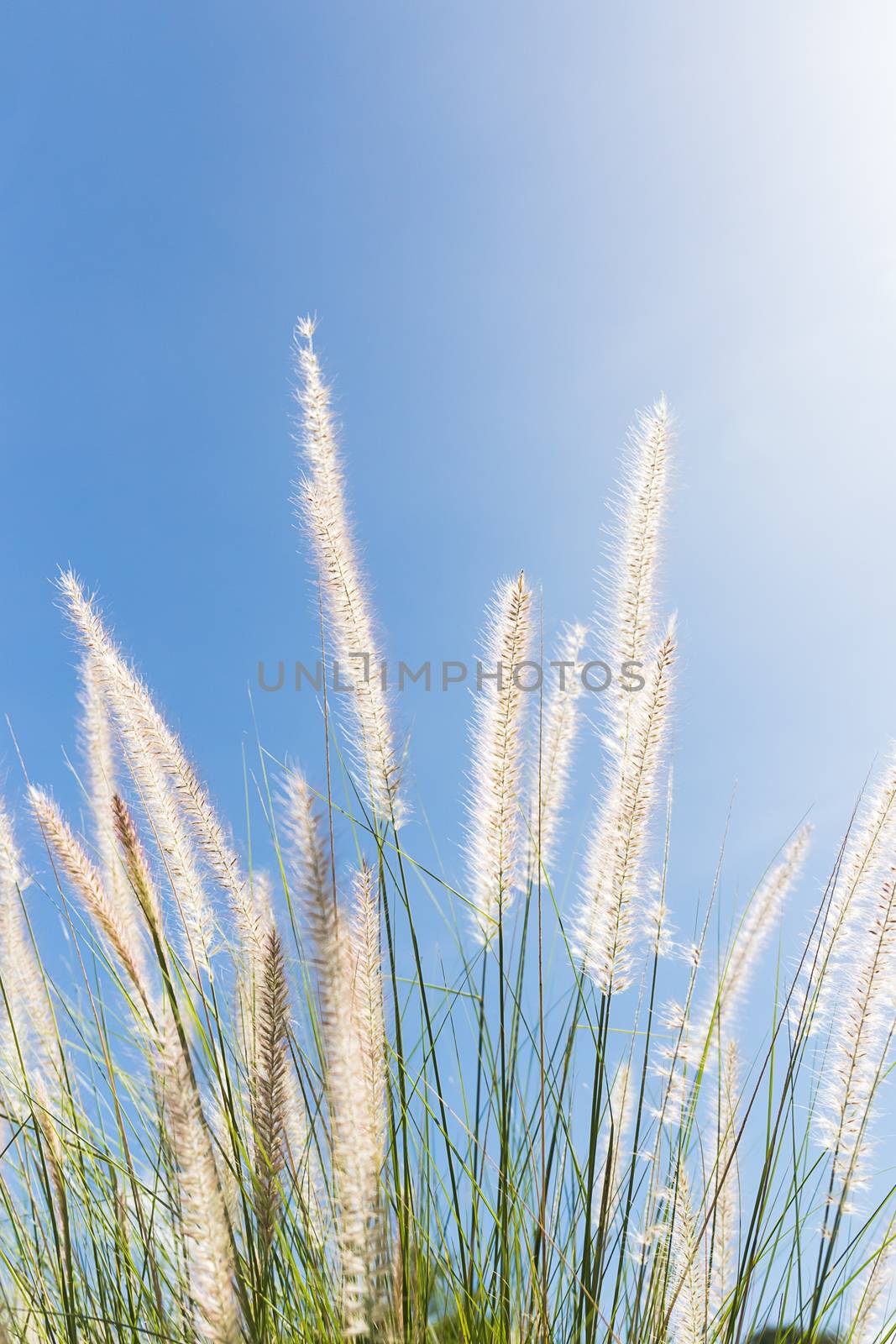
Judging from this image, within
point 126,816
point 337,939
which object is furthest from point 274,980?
point 126,816

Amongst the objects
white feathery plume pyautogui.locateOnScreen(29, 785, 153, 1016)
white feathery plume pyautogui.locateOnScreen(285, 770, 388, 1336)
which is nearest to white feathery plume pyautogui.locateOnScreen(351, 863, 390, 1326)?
white feathery plume pyautogui.locateOnScreen(285, 770, 388, 1336)

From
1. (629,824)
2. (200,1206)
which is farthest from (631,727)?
(200,1206)

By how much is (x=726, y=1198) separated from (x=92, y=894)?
1.55 m

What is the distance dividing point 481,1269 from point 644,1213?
42 cm

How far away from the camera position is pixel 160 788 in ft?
6.20

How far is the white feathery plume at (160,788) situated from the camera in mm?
1826

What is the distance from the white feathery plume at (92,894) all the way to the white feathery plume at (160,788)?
0.38 feet

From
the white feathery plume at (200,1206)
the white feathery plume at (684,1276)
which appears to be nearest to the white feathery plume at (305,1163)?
the white feathery plume at (200,1206)

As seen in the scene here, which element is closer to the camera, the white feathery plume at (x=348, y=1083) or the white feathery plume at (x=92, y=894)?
the white feathery plume at (x=348, y=1083)

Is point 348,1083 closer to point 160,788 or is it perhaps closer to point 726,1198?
point 160,788

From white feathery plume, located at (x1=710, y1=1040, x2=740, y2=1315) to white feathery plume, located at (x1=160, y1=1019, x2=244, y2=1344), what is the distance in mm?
1219

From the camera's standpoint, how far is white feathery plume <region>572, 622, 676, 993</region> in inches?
74.2

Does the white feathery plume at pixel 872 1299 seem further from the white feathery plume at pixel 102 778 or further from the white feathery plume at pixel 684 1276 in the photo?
the white feathery plume at pixel 102 778

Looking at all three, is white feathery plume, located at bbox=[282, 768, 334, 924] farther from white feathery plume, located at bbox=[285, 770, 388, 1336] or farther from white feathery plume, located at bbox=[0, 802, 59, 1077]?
white feathery plume, located at bbox=[0, 802, 59, 1077]
